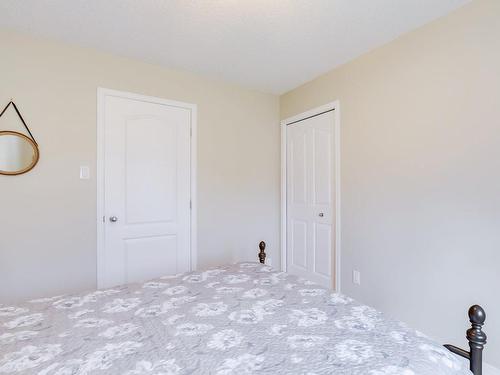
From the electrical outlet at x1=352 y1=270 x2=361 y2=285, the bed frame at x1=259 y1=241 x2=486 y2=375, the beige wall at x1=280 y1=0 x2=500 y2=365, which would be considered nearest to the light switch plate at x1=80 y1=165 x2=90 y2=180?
the beige wall at x1=280 y1=0 x2=500 y2=365

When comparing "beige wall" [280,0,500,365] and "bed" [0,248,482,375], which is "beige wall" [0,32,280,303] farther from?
"beige wall" [280,0,500,365]

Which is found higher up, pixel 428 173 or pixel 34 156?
pixel 34 156

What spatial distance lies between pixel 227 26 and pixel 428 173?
177 cm

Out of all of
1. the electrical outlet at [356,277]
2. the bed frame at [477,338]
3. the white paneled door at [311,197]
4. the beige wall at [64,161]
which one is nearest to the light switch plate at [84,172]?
the beige wall at [64,161]

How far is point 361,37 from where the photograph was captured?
2.21 meters

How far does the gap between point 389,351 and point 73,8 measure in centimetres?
252

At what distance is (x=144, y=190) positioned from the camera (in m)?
2.68

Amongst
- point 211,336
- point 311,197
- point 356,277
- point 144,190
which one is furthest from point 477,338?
point 144,190

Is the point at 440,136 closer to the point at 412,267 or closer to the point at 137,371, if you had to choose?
the point at 412,267

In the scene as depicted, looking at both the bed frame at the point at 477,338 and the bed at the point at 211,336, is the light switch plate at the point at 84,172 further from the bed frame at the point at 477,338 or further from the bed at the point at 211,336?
the bed frame at the point at 477,338

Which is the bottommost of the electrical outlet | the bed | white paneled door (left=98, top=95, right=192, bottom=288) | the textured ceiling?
the electrical outlet

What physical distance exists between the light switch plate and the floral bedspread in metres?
1.26

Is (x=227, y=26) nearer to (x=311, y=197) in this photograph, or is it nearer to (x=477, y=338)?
(x=311, y=197)

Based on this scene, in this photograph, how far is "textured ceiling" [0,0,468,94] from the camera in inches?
72.7
